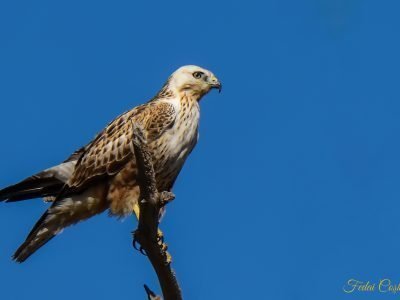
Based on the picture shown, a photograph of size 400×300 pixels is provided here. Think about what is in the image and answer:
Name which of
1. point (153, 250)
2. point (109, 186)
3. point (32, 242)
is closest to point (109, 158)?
point (109, 186)

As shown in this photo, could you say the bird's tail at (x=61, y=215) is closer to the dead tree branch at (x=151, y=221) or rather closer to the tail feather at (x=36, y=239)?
the tail feather at (x=36, y=239)

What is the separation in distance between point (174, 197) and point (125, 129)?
1.91 meters

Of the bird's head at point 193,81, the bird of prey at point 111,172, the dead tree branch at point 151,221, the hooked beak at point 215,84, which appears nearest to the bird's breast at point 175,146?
the bird of prey at point 111,172

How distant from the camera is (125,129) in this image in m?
8.10

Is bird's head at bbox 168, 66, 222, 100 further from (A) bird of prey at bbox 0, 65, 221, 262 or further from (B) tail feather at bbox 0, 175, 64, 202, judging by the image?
(B) tail feather at bbox 0, 175, 64, 202

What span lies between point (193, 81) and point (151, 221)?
8.16ft

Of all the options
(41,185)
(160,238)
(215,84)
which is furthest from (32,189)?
(215,84)

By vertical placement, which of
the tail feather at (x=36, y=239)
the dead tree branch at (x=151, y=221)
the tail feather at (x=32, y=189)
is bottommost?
the dead tree branch at (x=151, y=221)

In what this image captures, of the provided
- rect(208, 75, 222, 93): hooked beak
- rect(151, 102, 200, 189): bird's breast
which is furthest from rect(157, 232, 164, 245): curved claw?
rect(208, 75, 222, 93): hooked beak

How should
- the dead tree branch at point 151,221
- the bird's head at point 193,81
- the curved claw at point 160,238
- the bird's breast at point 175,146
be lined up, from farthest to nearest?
the bird's head at point 193,81, the bird's breast at point 175,146, the curved claw at point 160,238, the dead tree branch at point 151,221

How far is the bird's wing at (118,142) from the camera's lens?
312 inches

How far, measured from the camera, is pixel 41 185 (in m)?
8.18

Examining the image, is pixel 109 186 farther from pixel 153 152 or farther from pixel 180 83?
pixel 180 83

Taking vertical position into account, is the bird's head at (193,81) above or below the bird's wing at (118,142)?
above
